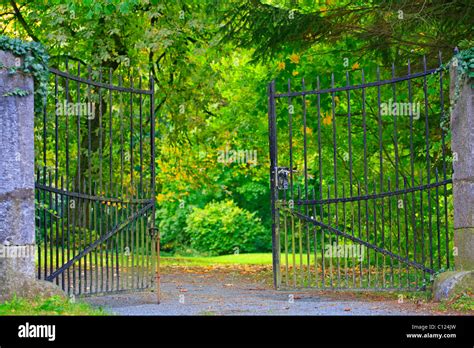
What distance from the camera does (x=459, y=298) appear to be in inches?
357

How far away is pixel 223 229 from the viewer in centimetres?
2458

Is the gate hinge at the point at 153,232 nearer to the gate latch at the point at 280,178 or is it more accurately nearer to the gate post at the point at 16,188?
the gate latch at the point at 280,178

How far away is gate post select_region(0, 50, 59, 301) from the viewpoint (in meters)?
8.62

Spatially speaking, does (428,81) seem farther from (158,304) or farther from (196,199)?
(196,199)

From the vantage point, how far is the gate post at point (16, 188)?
8.62 m

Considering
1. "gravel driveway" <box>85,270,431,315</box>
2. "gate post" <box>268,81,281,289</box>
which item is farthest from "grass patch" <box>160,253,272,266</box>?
"gate post" <box>268,81,281,289</box>

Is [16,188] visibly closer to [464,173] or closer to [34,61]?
[34,61]

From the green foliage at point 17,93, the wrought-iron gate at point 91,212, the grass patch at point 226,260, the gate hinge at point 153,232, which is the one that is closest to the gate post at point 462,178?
the gate hinge at point 153,232

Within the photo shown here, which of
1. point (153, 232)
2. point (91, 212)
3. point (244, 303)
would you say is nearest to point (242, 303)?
point (244, 303)

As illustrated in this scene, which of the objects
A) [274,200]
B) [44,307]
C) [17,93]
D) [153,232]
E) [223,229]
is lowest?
[44,307]

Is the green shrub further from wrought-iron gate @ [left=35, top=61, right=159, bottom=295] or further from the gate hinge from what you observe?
the gate hinge

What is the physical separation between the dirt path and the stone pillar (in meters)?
0.87

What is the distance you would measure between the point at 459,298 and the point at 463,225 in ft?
3.30

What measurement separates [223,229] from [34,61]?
629 inches
